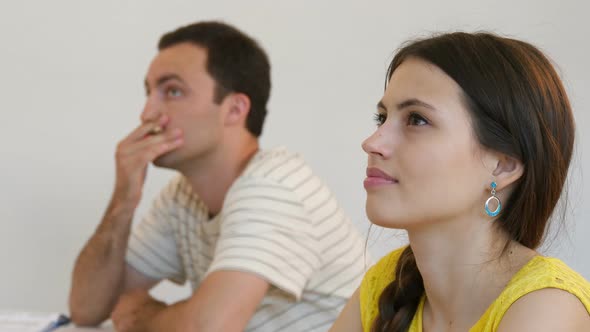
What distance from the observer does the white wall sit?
2.63 meters

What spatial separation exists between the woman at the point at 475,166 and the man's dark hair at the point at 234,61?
869 millimetres

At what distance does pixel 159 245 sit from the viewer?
2.01m

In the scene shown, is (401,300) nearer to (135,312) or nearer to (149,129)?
(135,312)

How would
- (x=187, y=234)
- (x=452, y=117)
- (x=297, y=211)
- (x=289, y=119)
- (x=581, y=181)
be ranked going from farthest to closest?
(x=289, y=119)
(x=581, y=181)
(x=187, y=234)
(x=297, y=211)
(x=452, y=117)

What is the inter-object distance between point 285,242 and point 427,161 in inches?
25.1

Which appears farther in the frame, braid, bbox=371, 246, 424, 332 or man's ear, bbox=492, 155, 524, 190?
braid, bbox=371, 246, 424, 332

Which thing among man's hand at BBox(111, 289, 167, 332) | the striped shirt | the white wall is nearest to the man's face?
the striped shirt

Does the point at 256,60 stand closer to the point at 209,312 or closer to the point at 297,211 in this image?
the point at 297,211

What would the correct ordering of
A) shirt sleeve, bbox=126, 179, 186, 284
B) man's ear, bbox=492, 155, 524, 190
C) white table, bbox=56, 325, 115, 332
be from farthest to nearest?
1. shirt sleeve, bbox=126, 179, 186, 284
2. white table, bbox=56, 325, 115, 332
3. man's ear, bbox=492, 155, 524, 190

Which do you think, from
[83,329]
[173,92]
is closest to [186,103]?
[173,92]

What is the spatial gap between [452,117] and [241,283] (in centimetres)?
64

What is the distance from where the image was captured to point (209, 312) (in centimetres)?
153

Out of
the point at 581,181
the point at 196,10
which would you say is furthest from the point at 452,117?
the point at 196,10

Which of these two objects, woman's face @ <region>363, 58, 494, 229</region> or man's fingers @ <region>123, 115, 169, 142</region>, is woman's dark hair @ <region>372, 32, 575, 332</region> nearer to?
woman's face @ <region>363, 58, 494, 229</region>
